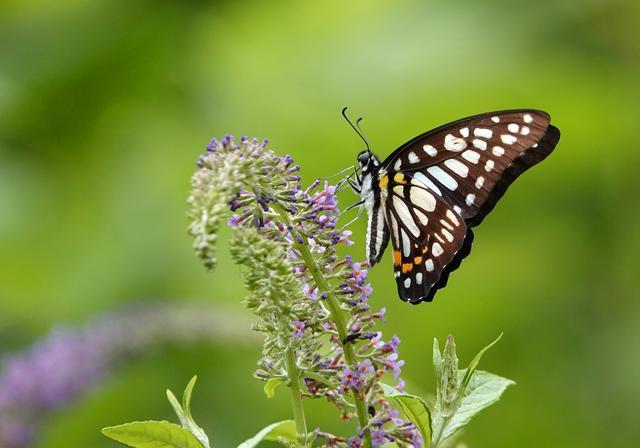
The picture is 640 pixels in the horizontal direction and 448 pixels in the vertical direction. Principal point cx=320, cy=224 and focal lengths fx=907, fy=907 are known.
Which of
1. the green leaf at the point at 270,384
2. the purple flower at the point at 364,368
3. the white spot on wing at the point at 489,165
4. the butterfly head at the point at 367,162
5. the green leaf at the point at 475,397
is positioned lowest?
the green leaf at the point at 475,397

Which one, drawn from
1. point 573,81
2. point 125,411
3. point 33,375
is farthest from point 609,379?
point 33,375

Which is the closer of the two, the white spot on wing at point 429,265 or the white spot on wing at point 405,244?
the white spot on wing at point 429,265

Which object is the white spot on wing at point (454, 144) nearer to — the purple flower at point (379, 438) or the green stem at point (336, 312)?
the green stem at point (336, 312)

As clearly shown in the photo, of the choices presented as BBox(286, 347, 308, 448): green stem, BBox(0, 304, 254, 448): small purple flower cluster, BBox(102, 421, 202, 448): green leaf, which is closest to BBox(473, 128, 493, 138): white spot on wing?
BBox(286, 347, 308, 448): green stem

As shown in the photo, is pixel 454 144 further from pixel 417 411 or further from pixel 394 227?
pixel 417 411

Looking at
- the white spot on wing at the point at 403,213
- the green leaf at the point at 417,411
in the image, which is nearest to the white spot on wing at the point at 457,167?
the white spot on wing at the point at 403,213

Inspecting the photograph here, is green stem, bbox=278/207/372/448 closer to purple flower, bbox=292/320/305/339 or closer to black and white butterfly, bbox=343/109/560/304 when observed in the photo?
purple flower, bbox=292/320/305/339

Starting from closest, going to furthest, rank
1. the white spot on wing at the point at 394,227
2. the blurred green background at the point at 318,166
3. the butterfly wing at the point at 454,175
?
the butterfly wing at the point at 454,175 → the white spot on wing at the point at 394,227 → the blurred green background at the point at 318,166
